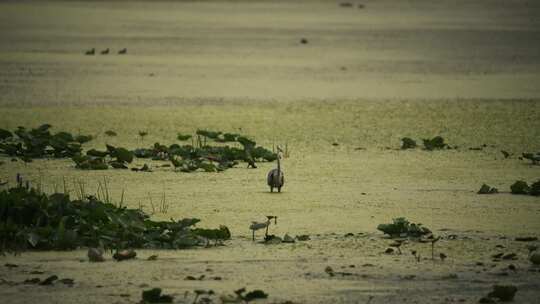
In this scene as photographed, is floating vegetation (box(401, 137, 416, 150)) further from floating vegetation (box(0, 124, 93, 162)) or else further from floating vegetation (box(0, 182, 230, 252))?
floating vegetation (box(0, 182, 230, 252))

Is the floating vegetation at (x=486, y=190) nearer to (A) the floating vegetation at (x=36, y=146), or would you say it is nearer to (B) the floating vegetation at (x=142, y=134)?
(A) the floating vegetation at (x=36, y=146)

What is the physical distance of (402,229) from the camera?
10.1 m

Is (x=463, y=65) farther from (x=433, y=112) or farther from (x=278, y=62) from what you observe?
(x=433, y=112)

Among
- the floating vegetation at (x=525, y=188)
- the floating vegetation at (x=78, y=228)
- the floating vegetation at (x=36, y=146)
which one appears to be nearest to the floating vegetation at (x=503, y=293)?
the floating vegetation at (x=78, y=228)

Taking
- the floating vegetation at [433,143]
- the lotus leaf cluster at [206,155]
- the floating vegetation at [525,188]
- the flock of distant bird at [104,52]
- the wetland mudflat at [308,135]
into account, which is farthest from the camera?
the flock of distant bird at [104,52]

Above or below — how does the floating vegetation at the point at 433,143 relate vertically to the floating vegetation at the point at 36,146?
above

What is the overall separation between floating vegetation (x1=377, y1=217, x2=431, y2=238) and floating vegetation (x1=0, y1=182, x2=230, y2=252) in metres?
1.34

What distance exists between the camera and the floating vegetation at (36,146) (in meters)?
15.0

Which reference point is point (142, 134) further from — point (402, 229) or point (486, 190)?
point (402, 229)

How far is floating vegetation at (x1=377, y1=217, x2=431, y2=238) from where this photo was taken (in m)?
10.1

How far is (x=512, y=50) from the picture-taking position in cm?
3231

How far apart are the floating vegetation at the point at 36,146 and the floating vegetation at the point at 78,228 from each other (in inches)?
189

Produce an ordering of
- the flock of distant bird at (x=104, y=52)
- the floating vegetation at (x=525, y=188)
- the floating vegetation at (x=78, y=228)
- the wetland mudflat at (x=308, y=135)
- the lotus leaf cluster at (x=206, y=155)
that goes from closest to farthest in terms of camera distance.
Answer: the wetland mudflat at (x=308, y=135) < the floating vegetation at (x=78, y=228) < the floating vegetation at (x=525, y=188) < the lotus leaf cluster at (x=206, y=155) < the flock of distant bird at (x=104, y=52)

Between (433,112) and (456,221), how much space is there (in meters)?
9.62
